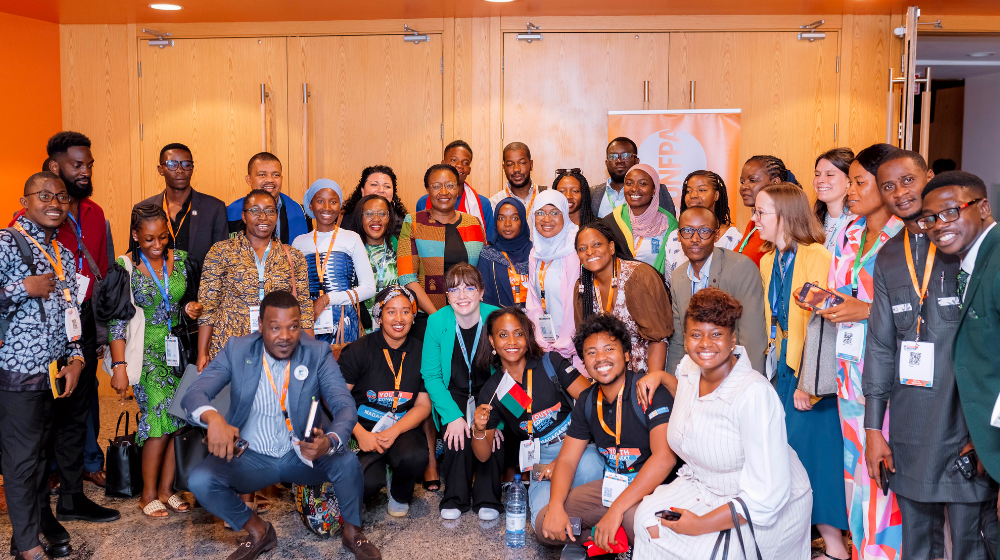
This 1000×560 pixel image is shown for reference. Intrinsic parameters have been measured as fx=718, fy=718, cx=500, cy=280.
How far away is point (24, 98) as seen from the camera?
646 cm

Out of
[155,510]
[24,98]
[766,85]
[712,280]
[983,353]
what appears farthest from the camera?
[766,85]

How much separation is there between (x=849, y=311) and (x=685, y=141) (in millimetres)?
3638

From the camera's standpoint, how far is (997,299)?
2.32 m

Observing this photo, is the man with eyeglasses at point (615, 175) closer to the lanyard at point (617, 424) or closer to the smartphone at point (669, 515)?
the lanyard at point (617, 424)

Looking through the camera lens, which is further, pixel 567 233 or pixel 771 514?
pixel 567 233

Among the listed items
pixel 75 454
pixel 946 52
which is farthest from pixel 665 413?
pixel 946 52

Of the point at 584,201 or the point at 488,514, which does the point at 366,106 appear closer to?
the point at 584,201

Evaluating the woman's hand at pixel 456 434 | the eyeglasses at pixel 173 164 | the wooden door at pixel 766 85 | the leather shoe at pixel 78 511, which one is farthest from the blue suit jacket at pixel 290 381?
the wooden door at pixel 766 85

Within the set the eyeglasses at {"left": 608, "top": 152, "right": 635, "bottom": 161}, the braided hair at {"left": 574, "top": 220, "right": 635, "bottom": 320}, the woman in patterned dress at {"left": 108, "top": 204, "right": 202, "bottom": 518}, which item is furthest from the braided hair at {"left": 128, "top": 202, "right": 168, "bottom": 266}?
the eyeglasses at {"left": 608, "top": 152, "right": 635, "bottom": 161}

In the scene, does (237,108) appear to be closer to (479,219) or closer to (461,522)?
(479,219)

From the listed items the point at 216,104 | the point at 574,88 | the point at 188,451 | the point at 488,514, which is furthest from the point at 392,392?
the point at 216,104

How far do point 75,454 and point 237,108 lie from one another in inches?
157

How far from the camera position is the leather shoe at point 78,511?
12.7ft

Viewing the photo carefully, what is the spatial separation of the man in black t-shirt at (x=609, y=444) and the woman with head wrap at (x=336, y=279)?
1.60 metres
